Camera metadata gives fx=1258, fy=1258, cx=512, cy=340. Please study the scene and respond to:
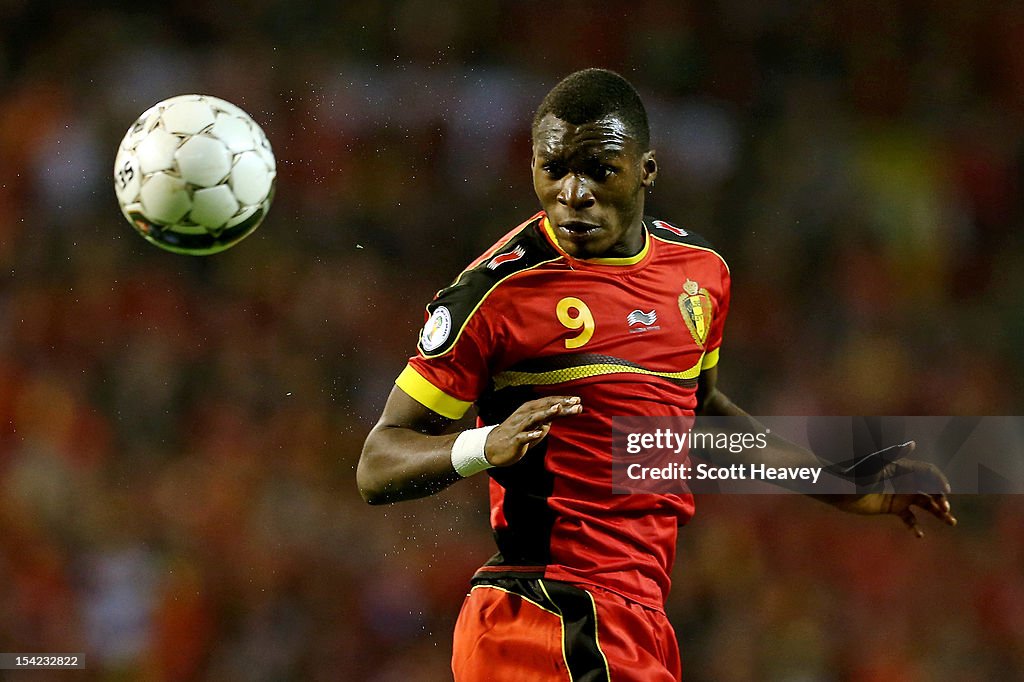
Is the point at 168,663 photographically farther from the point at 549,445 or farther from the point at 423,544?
the point at 549,445

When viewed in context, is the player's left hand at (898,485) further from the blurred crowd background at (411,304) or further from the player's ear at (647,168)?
the blurred crowd background at (411,304)

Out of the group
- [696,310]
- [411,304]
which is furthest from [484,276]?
[411,304]

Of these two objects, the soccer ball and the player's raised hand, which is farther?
the soccer ball

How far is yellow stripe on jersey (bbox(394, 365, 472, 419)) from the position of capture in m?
3.07

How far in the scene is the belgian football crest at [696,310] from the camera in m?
3.40

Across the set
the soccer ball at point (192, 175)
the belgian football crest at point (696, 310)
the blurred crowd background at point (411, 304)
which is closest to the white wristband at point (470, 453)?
the belgian football crest at point (696, 310)

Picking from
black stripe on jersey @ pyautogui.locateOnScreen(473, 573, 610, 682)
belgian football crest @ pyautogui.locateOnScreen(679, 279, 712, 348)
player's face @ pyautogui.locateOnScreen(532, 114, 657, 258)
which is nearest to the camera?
black stripe on jersey @ pyautogui.locateOnScreen(473, 573, 610, 682)

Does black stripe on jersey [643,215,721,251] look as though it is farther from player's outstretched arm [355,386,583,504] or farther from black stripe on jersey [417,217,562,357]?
player's outstretched arm [355,386,583,504]

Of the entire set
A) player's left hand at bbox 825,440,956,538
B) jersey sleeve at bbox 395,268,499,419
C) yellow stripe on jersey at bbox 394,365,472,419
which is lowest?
player's left hand at bbox 825,440,956,538

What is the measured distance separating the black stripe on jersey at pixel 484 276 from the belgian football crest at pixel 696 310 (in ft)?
1.37

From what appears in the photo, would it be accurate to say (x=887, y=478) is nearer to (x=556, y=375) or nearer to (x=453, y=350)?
(x=556, y=375)

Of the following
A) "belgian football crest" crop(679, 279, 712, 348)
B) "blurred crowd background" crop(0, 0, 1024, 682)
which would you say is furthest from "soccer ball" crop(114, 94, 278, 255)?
"blurred crowd background" crop(0, 0, 1024, 682)

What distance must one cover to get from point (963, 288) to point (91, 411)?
588cm

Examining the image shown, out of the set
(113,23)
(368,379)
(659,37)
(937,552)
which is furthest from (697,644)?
(113,23)
